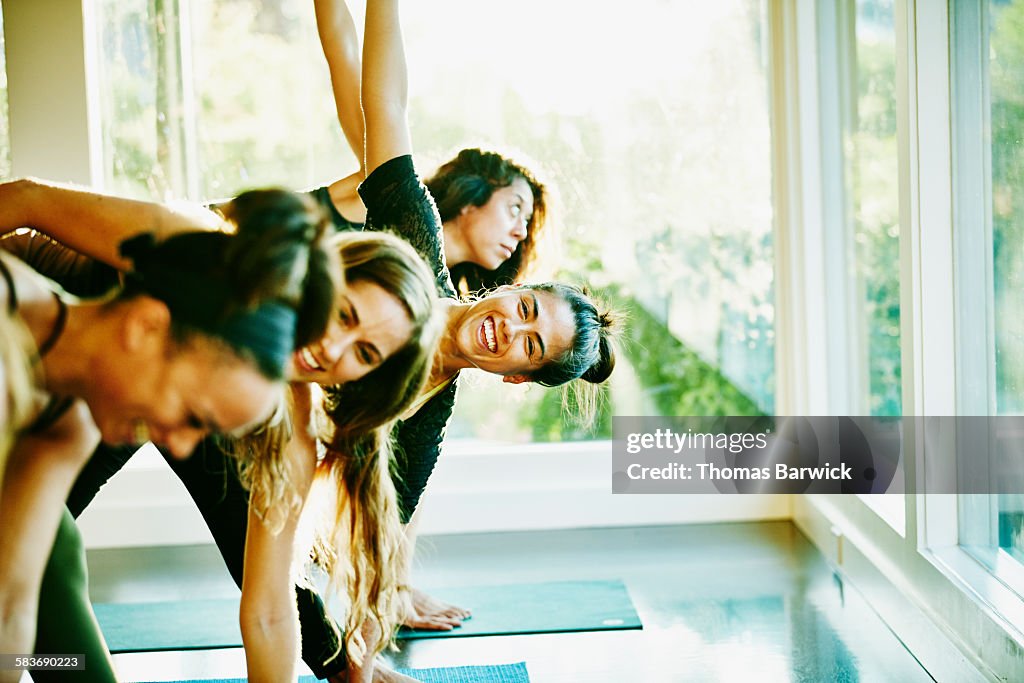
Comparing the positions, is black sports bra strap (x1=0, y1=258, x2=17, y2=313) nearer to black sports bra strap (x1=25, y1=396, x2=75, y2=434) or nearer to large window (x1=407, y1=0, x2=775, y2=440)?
black sports bra strap (x1=25, y1=396, x2=75, y2=434)

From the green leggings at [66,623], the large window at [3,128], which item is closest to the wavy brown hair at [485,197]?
the green leggings at [66,623]

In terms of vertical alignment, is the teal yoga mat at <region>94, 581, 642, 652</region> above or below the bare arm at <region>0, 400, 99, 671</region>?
below

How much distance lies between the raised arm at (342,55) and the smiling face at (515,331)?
0.62m

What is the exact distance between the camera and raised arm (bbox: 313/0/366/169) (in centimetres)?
262

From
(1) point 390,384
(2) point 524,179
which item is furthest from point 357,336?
(2) point 524,179

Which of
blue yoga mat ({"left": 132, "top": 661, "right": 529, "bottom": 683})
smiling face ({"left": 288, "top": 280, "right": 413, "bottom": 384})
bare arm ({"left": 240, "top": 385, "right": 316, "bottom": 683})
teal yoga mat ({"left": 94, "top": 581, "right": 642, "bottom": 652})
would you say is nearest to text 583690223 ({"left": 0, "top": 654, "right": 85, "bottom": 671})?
bare arm ({"left": 240, "top": 385, "right": 316, "bottom": 683})

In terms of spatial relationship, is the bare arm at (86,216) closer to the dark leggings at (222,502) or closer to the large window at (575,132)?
the dark leggings at (222,502)

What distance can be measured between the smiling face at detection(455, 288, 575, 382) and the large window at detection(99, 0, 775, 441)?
1418 millimetres

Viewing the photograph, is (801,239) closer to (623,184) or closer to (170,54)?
(623,184)

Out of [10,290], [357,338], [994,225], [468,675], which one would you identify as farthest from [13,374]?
[994,225]

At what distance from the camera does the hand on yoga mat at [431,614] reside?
274 cm

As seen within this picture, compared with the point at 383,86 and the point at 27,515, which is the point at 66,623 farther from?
the point at 383,86

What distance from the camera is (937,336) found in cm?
248

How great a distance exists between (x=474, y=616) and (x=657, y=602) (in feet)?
1.69
